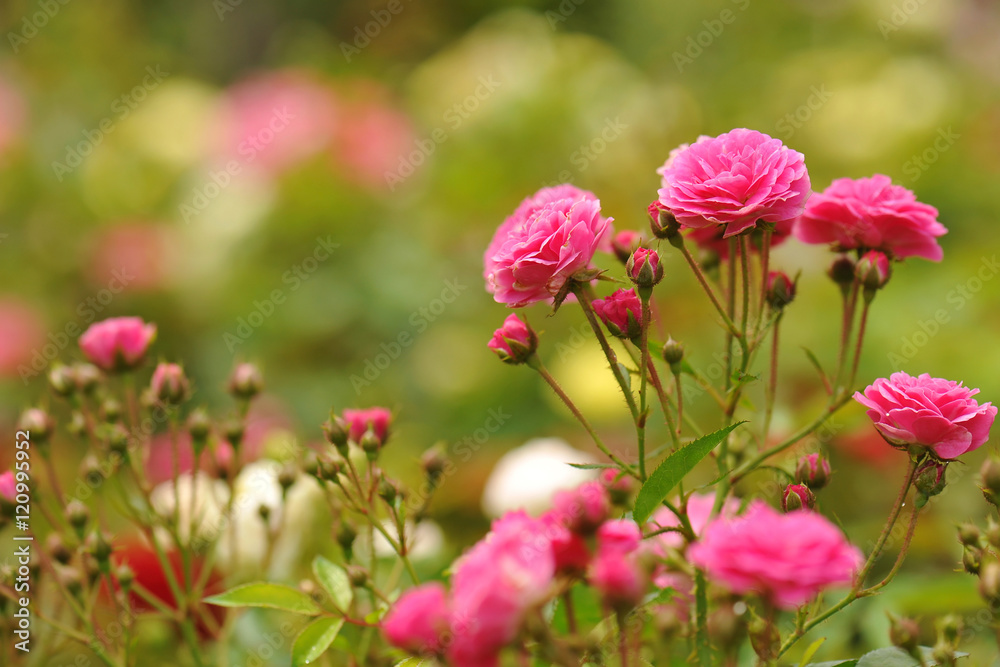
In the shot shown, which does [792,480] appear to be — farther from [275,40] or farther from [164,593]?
[275,40]

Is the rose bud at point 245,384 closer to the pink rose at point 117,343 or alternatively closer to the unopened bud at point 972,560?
the pink rose at point 117,343

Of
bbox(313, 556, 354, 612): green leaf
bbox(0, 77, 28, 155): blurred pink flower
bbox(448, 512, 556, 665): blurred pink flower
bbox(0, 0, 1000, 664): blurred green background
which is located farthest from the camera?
bbox(0, 77, 28, 155): blurred pink flower

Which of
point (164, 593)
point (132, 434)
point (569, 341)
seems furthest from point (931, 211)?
point (569, 341)

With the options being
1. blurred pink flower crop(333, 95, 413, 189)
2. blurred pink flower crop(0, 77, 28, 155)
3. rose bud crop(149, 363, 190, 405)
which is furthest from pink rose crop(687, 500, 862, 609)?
blurred pink flower crop(0, 77, 28, 155)

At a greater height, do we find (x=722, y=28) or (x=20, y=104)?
(x=20, y=104)

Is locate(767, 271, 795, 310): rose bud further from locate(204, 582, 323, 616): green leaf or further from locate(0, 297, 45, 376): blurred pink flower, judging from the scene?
locate(0, 297, 45, 376): blurred pink flower

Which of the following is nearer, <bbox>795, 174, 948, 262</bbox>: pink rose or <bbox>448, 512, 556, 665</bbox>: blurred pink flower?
<bbox>448, 512, 556, 665</bbox>: blurred pink flower

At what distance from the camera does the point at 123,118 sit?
214cm

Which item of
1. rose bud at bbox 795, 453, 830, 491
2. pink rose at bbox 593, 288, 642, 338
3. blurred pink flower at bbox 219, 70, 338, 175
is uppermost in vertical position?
pink rose at bbox 593, 288, 642, 338

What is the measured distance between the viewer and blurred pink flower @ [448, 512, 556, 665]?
0.26m

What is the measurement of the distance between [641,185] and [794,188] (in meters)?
1.33

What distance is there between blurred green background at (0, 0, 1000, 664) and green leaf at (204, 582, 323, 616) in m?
0.67

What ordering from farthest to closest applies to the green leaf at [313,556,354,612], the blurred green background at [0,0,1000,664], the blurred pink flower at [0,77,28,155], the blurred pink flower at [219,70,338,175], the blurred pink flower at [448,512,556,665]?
1. the blurred pink flower at [0,77,28,155]
2. the blurred pink flower at [219,70,338,175]
3. the blurred green background at [0,0,1000,664]
4. the green leaf at [313,556,354,612]
5. the blurred pink flower at [448,512,556,665]

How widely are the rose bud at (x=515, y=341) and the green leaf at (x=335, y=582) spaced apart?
0.53 feet
